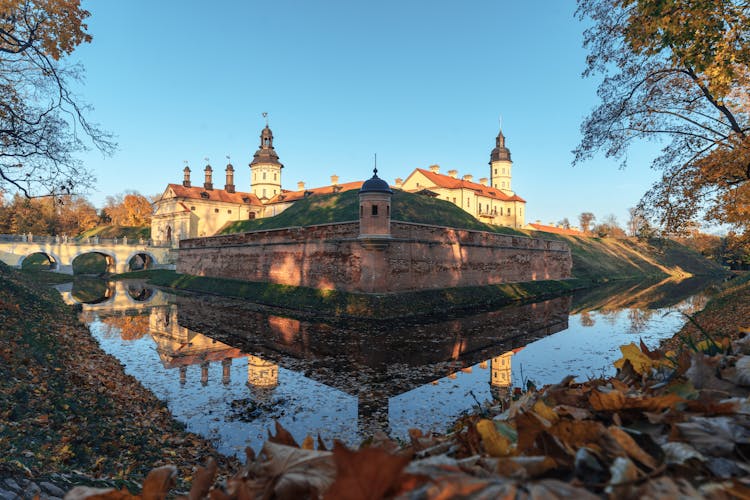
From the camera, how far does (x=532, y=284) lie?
31047 mm

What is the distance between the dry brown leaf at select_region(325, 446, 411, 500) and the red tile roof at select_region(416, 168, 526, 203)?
6514 centimetres

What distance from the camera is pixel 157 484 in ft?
4.44

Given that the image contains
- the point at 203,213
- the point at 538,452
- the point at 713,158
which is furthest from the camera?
the point at 203,213

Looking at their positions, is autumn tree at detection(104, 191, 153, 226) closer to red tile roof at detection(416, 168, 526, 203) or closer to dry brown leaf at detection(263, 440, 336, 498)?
red tile roof at detection(416, 168, 526, 203)

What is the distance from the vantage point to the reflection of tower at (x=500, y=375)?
909cm

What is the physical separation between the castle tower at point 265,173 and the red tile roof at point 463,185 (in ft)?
83.6

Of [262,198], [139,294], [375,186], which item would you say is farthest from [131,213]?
[375,186]

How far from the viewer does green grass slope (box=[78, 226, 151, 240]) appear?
6775cm

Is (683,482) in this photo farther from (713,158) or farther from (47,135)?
(47,135)

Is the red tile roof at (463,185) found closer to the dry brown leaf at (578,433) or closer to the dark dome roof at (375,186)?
the dark dome roof at (375,186)

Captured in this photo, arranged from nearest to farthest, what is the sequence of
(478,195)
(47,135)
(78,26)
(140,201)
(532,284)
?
(78,26) → (47,135) → (532,284) → (478,195) → (140,201)

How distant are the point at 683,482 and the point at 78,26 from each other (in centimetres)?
1317

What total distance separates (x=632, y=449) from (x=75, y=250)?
57.7m

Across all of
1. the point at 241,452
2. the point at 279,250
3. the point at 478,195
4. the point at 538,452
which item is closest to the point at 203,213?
the point at 279,250
